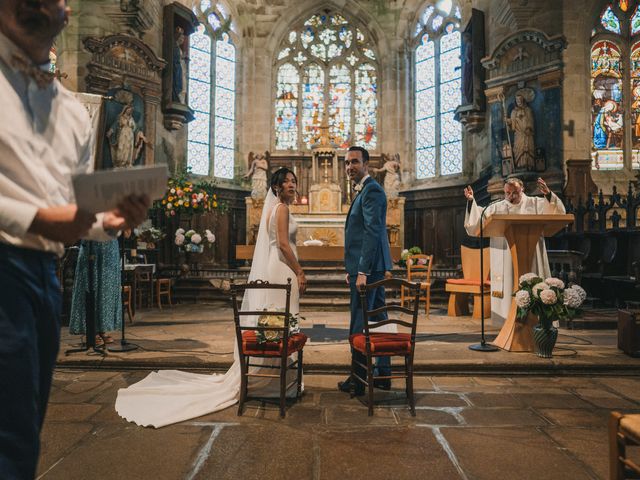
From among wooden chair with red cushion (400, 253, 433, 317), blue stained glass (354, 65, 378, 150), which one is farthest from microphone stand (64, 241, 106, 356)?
blue stained glass (354, 65, 378, 150)

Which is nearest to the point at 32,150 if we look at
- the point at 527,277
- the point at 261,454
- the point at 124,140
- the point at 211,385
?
the point at 261,454

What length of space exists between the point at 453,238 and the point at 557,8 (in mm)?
5858

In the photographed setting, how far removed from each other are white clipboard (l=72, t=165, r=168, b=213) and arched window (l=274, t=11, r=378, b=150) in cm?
1474

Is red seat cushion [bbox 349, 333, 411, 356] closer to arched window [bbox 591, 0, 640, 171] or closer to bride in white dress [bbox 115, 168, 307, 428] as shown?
bride in white dress [bbox 115, 168, 307, 428]

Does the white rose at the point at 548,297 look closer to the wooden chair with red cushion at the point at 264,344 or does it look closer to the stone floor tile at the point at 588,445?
the stone floor tile at the point at 588,445

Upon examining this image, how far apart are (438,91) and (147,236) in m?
9.43

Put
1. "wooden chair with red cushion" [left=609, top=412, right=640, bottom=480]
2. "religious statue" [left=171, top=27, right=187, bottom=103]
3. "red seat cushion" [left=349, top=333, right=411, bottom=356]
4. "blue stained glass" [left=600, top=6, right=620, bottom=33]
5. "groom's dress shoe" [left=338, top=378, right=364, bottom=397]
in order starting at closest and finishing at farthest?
"wooden chair with red cushion" [left=609, top=412, right=640, bottom=480]
"red seat cushion" [left=349, top=333, right=411, bottom=356]
"groom's dress shoe" [left=338, top=378, right=364, bottom=397]
"blue stained glass" [left=600, top=6, right=620, bottom=33]
"religious statue" [left=171, top=27, right=187, bottom=103]

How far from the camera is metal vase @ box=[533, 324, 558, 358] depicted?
473cm

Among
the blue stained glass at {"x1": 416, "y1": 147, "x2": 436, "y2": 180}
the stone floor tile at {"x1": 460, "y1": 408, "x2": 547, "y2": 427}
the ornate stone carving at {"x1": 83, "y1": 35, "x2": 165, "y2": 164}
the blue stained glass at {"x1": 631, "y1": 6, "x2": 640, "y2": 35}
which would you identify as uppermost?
the blue stained glass at {"x1": 631, "y1": 6, "x2": 640, "y2": 35}

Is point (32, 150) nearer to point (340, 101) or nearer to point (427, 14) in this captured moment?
point (340, 101)

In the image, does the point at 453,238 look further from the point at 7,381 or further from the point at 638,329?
the point at 7,381

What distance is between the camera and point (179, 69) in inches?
481

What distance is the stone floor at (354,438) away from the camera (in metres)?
2.43

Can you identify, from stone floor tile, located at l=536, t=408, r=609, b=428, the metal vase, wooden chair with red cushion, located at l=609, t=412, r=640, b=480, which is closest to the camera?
wooden chair with red cushion, located at l=609, t=412, r=640, b=480
